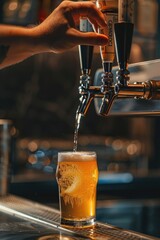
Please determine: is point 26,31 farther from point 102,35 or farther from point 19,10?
point 19,10

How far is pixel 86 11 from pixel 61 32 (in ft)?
0.24

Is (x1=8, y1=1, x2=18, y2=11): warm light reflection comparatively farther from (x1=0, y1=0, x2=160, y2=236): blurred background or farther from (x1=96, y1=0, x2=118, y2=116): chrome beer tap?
(x1=96, y1=0, x2=118, y2=116): chrome beer tap

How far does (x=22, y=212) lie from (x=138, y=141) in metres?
3.03

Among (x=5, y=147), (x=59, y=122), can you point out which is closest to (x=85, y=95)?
(x=5, y=147)

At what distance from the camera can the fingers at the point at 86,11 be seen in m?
1.30

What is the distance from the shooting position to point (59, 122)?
4.41 meters

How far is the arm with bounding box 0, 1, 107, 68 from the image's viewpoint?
4.26ft

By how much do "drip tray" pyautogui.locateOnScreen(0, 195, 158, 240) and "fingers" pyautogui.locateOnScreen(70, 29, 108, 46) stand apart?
1.33 feet

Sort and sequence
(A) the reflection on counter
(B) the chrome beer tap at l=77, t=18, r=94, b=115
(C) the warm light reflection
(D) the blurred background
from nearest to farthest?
(B) the chrome beer tap at l=77, t=18, r=94, b=115 < (D) the blurred background < (A) the reflection on counter < (C) the warm light reflection

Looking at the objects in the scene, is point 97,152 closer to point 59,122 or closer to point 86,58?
point 59,122

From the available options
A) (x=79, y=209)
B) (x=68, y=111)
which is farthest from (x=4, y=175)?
(x=68, y=111)

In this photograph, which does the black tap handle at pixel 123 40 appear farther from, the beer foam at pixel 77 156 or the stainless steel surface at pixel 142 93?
the beer foam at pixel 77 156

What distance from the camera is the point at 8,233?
1.32 meters

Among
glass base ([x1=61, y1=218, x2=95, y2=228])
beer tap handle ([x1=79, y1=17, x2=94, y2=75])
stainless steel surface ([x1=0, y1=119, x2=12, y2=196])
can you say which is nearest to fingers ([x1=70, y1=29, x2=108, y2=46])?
beer tap handle ([x1=79, y1=17, x2=94, y2=75])
